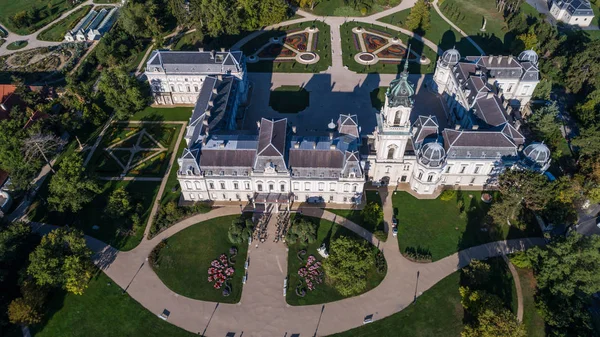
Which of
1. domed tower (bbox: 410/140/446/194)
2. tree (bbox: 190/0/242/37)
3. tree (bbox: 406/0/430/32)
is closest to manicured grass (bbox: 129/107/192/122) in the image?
tree (bbox: 190/0/242/37)

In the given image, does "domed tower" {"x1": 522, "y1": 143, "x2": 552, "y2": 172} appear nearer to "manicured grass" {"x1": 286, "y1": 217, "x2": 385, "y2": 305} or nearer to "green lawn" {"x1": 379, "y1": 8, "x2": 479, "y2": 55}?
"manicured grass" {"x1": 286, "y1": 217, "x2": 385, "y2": 305}

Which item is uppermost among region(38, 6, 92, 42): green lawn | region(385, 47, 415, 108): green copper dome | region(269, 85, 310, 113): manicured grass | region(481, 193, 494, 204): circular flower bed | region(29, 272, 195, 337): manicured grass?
region(385, 47, 415, 108): green copper dome

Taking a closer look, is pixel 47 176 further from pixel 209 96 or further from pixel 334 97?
pixel 334 97

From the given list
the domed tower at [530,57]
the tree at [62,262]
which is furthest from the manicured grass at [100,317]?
the domed tower at [530,57]

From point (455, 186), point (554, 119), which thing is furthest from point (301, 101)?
point (554, 119)

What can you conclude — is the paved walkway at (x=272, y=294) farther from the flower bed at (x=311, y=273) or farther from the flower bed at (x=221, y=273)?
the flower bed at (x=311, y=273)
